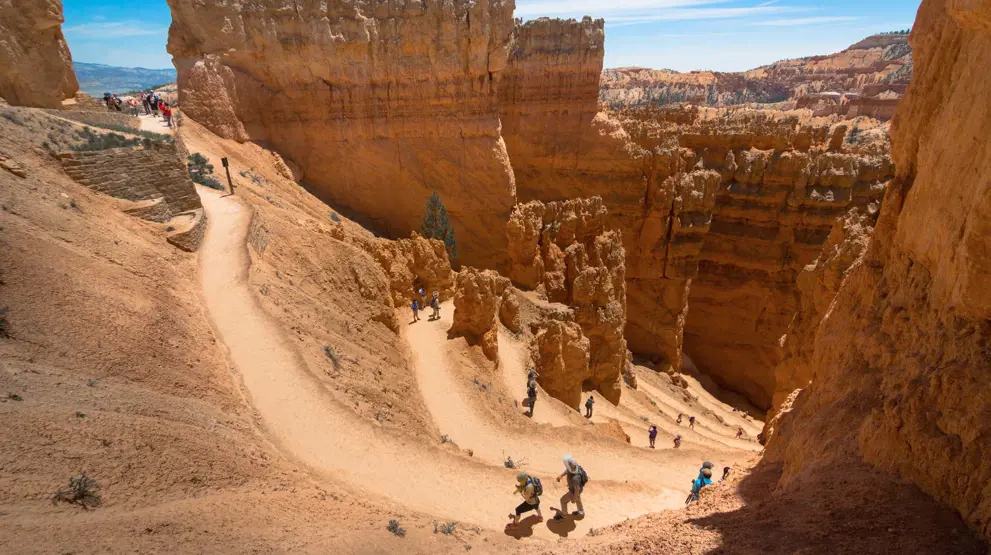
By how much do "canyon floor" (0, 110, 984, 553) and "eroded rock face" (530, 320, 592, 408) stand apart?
1741 millimetres

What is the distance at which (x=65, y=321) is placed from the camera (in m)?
9.52

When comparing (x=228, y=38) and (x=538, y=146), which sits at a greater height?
(x=228, y=38)

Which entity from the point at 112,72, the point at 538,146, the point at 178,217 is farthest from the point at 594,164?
the point at 112,72

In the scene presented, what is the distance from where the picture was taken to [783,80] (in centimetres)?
12375

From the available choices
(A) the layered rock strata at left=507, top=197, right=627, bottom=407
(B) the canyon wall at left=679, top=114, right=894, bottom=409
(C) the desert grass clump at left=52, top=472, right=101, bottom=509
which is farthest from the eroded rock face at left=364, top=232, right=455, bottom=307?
(B) the canyon wall at left=679, top=114, right=894, bottom=409

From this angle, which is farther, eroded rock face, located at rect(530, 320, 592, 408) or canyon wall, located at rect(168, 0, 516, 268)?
canyon wall, located at rect(168, 0, 516, 268)

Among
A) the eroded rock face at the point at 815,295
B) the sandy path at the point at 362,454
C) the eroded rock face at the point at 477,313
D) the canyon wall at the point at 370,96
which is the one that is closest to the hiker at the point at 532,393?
the eroded rock face at the point at 477,313

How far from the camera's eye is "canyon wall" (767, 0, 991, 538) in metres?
4.92

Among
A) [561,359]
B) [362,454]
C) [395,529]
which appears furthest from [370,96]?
[395,529]

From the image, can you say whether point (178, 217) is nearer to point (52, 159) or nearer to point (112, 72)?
point (52, 159)

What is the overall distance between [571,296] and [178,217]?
16441mm

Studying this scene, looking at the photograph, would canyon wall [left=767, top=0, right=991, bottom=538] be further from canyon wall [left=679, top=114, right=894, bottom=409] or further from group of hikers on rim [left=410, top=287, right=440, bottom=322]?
canyon wall [left=679, top=114, right=894, bottom=409]

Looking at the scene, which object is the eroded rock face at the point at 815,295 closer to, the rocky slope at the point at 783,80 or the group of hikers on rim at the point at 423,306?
the group of hikers on rim at the point at 423,306

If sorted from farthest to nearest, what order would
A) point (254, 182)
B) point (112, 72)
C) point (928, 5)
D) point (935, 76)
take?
point (112, 72), point (254, 182), point (928, 5), point (935, 76)
